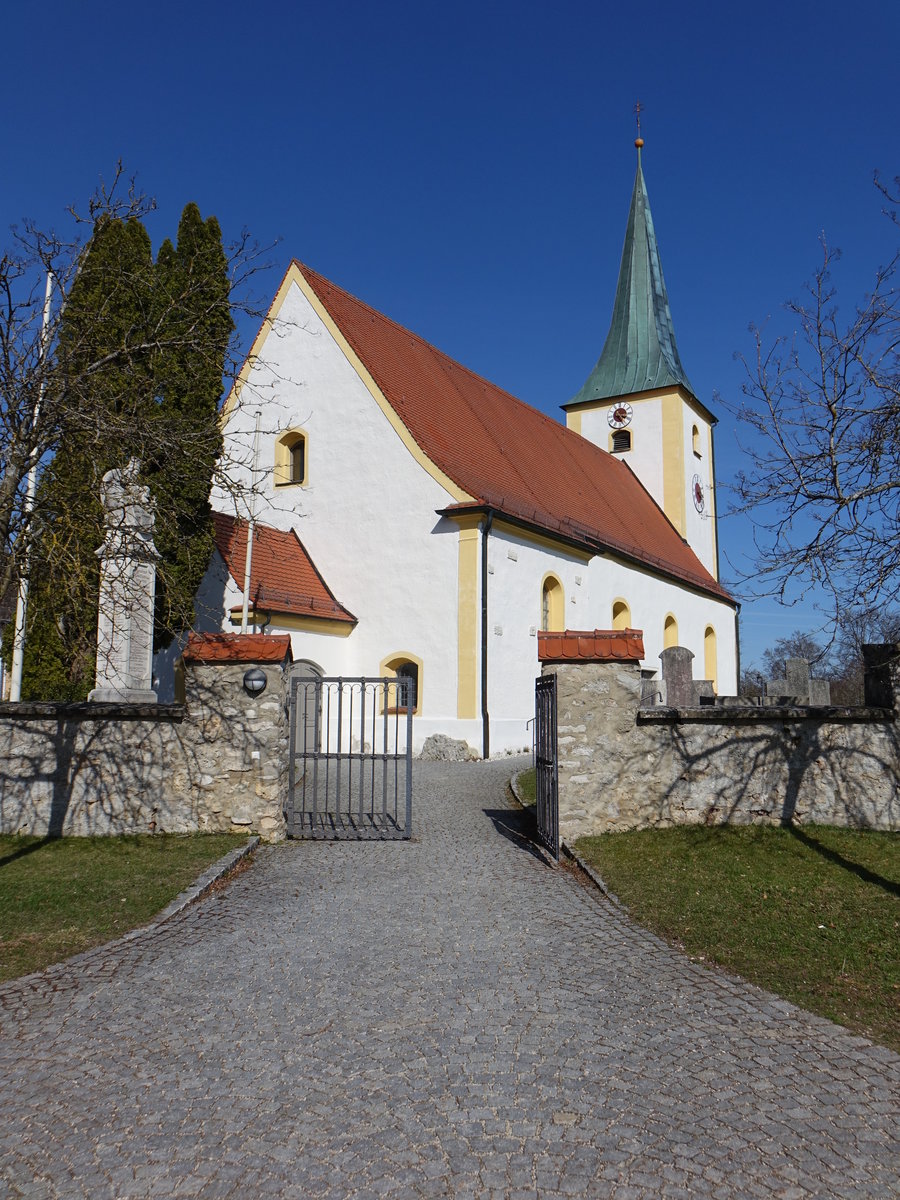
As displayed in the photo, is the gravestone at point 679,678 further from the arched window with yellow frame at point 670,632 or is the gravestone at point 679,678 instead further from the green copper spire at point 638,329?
the green copper spire at point 638,329

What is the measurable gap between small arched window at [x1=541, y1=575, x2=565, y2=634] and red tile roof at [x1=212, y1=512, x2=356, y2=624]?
428cm

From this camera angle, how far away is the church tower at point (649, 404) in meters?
31.0

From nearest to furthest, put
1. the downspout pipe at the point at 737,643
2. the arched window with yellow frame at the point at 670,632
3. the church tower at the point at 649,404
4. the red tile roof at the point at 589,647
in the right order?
the red tile roof at the point at 589,647, the arched window with yellow frame at the point at 670,632, the church tower at the point at 649,404, the downspout pipe at the point at 737,643

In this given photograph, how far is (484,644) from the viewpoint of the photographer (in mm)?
16688

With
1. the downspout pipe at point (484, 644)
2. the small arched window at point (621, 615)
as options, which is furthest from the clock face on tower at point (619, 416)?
the downspout pipe at point (484, 644)

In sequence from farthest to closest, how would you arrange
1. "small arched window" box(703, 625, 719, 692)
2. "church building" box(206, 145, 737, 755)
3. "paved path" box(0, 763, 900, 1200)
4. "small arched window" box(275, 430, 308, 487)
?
"small arched window" box(703, 625, 719, 692)
"small arched window" box(275, 430, 308, 487)
"church building" box(206, 145, 737, 755)
"paved path" box(0, 763, 900, 1200)

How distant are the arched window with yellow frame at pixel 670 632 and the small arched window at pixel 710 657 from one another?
11.0 ft

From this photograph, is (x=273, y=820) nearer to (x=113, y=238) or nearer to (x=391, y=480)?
(x=113, y=238)

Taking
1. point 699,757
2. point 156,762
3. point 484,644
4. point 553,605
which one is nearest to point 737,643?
point 553,605

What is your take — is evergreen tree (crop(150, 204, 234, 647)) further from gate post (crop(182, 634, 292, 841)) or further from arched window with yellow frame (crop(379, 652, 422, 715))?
arched window with yellow frame (crop(379, 652, 422, 715))

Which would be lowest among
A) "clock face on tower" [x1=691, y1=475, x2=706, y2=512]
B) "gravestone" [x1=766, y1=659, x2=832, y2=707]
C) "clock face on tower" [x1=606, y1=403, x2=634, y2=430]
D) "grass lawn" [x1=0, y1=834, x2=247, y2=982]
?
"grass lawn" [x1=0, y1=834, x2=247, y2=982]

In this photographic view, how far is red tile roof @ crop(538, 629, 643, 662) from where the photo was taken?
848cm

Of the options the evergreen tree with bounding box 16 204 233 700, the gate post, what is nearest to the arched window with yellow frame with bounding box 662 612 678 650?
the gate post

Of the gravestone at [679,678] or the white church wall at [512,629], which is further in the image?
the white church wall at [512,629]
